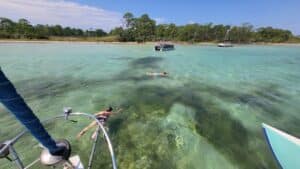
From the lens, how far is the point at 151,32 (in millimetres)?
88500

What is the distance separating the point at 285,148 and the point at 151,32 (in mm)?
86876

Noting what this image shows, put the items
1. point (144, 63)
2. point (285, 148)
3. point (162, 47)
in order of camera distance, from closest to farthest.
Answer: point (285, 148) < point (144, 63) < point (162, 47)

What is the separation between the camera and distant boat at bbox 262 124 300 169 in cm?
515

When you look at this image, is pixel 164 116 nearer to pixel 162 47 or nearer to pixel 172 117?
pixel 172 117

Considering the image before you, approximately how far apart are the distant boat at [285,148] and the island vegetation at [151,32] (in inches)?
3232

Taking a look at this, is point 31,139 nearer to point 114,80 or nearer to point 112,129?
point 112,129

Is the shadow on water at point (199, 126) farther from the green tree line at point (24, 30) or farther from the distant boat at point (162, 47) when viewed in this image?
the green tree line at point (24, 30)

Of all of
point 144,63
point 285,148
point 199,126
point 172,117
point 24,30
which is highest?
point 24,30

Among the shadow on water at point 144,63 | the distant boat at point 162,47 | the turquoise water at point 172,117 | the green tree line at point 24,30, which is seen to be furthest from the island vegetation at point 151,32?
the turquoise water at point 172,117

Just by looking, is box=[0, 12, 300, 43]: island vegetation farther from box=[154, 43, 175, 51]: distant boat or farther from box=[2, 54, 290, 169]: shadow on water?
box=[2, 54, 290, 169]: shadow on water

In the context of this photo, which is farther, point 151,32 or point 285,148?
point 151,32

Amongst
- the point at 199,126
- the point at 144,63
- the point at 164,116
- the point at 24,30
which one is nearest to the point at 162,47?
the point at 144,63

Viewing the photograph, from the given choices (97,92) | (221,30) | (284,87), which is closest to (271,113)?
(284,87)

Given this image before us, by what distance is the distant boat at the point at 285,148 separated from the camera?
5146mm
